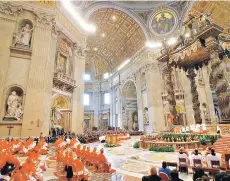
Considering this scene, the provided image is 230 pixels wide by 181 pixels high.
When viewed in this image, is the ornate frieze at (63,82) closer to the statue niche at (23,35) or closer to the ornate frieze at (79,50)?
the statue niche at (23,35)

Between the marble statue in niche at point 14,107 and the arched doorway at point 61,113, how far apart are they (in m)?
2.53

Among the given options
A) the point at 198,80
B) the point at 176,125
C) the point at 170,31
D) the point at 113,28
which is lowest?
the point at 176,125

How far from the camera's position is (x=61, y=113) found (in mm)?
12844

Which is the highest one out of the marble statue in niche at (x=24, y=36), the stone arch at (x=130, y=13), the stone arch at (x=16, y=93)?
the stone arch at (x=130, y=13)

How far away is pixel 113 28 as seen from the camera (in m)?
22.1

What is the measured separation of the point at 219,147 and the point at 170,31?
52.9ft

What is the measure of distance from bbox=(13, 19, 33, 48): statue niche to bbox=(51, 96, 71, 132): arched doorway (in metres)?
4.59

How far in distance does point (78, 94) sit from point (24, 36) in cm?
625

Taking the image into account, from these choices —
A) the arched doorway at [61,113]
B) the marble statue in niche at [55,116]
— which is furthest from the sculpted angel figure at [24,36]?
the marble statue in niche at [55,116]

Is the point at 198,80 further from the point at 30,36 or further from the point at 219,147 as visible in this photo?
the point at 30,36

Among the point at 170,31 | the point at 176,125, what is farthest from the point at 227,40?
the point at 170,31

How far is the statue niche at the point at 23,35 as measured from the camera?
10680 mm

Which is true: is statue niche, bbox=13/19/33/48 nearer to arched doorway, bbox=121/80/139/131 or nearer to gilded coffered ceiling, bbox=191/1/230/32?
arched doorway, bbox=121/80/139/131

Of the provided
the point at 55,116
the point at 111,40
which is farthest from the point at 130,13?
the point at 55,116
